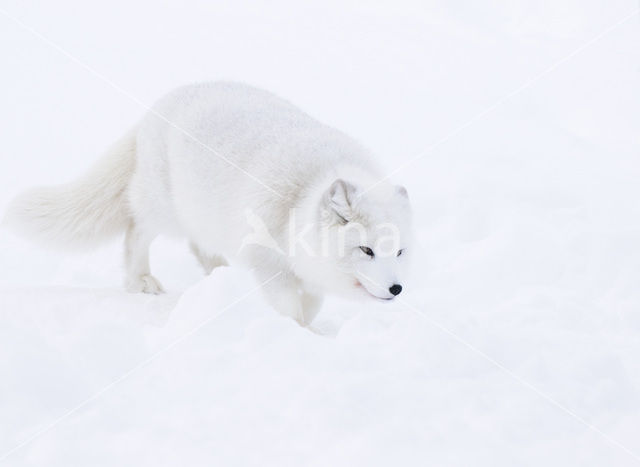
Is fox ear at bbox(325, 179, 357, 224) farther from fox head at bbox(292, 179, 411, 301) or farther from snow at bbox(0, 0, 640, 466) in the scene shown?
snow at bbox(0, 0, 640, 466)

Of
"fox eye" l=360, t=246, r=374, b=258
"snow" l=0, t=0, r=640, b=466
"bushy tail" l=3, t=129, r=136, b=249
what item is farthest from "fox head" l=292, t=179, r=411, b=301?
"bushy tail" l=3, t=129, r=136, b=249

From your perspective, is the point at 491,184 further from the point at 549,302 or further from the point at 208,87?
the point at 208,87

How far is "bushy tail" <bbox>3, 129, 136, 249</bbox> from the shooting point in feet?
11.2

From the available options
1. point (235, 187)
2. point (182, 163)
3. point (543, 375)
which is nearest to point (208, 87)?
point (182, 163)

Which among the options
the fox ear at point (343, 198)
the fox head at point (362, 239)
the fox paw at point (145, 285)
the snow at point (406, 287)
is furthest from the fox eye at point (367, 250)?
the fox paw at point (145, 285)

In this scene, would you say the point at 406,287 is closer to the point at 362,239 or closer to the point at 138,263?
the point at 362,239

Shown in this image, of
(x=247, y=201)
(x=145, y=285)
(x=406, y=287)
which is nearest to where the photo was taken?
(x=247, y=201)

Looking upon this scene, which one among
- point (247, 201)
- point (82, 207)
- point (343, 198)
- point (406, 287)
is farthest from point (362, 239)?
point (82, 207)

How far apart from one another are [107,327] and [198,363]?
44cm

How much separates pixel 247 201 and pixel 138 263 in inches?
37.6

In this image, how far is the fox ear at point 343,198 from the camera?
100 inches

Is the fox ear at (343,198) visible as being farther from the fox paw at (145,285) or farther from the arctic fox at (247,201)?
the fox paw at (145,285)

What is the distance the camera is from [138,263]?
3588mm

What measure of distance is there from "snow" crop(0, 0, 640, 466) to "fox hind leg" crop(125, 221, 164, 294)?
10 centimetres
